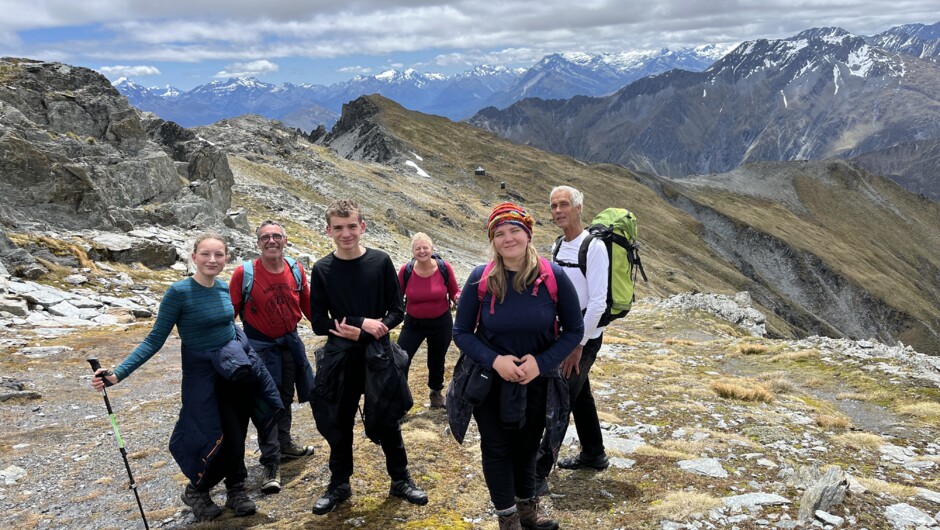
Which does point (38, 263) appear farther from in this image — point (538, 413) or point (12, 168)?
point (538, 413)

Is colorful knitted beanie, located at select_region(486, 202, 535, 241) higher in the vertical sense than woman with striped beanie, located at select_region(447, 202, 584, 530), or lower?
higher

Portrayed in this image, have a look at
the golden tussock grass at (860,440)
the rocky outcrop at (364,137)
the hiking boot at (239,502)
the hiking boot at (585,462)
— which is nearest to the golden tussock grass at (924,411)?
the golden tussock grass at (860,440)

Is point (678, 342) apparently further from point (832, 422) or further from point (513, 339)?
point (513, 339)

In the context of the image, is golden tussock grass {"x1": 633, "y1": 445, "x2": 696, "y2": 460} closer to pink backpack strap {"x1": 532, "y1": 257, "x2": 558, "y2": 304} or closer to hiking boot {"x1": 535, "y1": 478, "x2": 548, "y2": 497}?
hiking boot {"x1": 535, "y1": 478, "x2": 548, "y2": 497}

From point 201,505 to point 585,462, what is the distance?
16.8 feet

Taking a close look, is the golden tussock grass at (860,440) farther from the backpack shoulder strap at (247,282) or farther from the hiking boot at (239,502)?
the backpack shoulder strap at (247,282)

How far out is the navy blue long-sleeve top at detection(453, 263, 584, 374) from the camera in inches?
207

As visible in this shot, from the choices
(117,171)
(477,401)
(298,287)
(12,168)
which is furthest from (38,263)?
(477,401)

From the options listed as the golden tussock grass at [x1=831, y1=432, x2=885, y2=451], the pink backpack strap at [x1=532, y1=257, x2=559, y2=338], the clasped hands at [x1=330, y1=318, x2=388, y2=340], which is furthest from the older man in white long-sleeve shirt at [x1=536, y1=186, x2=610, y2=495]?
the golden tussock grass at [x1=831, y1=432, x2=885, y2=451]

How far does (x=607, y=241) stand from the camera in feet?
22.1

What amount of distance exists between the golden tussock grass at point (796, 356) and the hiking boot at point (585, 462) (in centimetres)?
1145

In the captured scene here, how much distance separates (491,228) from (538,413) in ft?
6.47

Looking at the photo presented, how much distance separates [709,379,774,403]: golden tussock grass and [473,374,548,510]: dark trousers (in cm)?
799

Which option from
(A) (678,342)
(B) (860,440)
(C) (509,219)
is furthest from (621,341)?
(C) (509,219)
